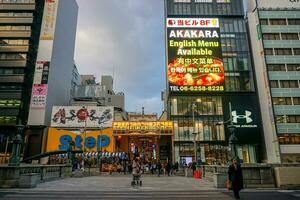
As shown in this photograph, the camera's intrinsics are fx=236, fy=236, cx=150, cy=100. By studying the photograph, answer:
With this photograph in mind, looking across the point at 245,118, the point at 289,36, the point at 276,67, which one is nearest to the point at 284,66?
the point at 276,67

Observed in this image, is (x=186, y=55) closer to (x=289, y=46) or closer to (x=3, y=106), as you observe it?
(x=289, y=46)

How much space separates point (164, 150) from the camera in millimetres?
56250

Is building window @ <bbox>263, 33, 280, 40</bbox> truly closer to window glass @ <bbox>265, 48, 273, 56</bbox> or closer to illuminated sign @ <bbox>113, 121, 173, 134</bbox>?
window glass @ <bbox>265, 48, 273, 56</bbox>

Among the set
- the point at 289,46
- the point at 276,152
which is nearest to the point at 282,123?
the point at 276,152

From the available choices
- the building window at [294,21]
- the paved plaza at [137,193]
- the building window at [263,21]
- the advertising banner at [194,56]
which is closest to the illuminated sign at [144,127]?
the advertising banner at [194,56]

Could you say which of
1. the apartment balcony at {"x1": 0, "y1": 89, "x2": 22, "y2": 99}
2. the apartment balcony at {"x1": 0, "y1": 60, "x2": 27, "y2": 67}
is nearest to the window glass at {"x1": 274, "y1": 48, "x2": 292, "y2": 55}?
the apartment balcony at {"x1": 0, "y1": 60, "x2": 27, "y2": 67}

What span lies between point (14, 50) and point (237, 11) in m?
53.4

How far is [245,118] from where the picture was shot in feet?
157

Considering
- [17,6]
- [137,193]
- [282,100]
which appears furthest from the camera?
[17,6]

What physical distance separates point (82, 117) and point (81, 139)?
5112 mm

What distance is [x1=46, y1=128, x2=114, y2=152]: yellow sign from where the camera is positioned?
50969 mm

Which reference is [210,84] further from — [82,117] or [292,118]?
[82,117]

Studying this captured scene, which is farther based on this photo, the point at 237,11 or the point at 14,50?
the point at 237,11

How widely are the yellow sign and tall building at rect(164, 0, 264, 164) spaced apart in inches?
583
